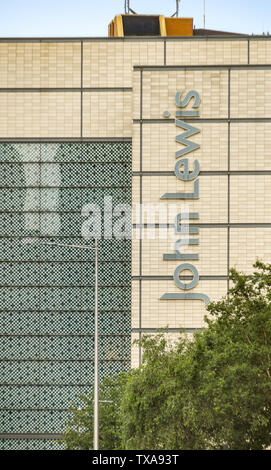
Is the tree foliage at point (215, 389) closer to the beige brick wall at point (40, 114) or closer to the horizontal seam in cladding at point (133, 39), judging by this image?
the beige brick wall at point (40, 114)

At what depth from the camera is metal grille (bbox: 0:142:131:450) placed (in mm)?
30453

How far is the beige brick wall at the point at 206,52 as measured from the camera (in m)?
31.1

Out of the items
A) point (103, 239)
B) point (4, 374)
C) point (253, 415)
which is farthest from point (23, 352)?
point (253, 415)

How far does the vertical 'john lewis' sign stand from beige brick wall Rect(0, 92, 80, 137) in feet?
15.0

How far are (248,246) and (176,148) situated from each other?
4.67 m

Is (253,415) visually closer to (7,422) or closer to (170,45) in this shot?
(7,422)

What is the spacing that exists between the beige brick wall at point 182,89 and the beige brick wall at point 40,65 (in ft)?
11.2

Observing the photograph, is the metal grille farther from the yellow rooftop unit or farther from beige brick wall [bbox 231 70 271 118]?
the yellow rooftop unit

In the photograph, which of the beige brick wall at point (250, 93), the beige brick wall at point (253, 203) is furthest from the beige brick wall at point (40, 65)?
the beige brick wall at point (253, 203)

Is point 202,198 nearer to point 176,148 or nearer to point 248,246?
point 176,148

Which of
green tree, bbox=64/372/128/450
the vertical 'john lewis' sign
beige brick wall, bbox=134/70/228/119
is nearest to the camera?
green tree, bbox=64/372/128/450

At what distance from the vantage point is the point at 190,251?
1145 inches

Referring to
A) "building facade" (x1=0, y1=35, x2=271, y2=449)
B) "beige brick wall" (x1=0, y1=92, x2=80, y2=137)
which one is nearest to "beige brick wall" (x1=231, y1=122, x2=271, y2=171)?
"building facade" (x1=0, y1=35, x2=271, y2=449)

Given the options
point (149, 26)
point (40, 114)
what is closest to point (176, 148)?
point (40, 114)
